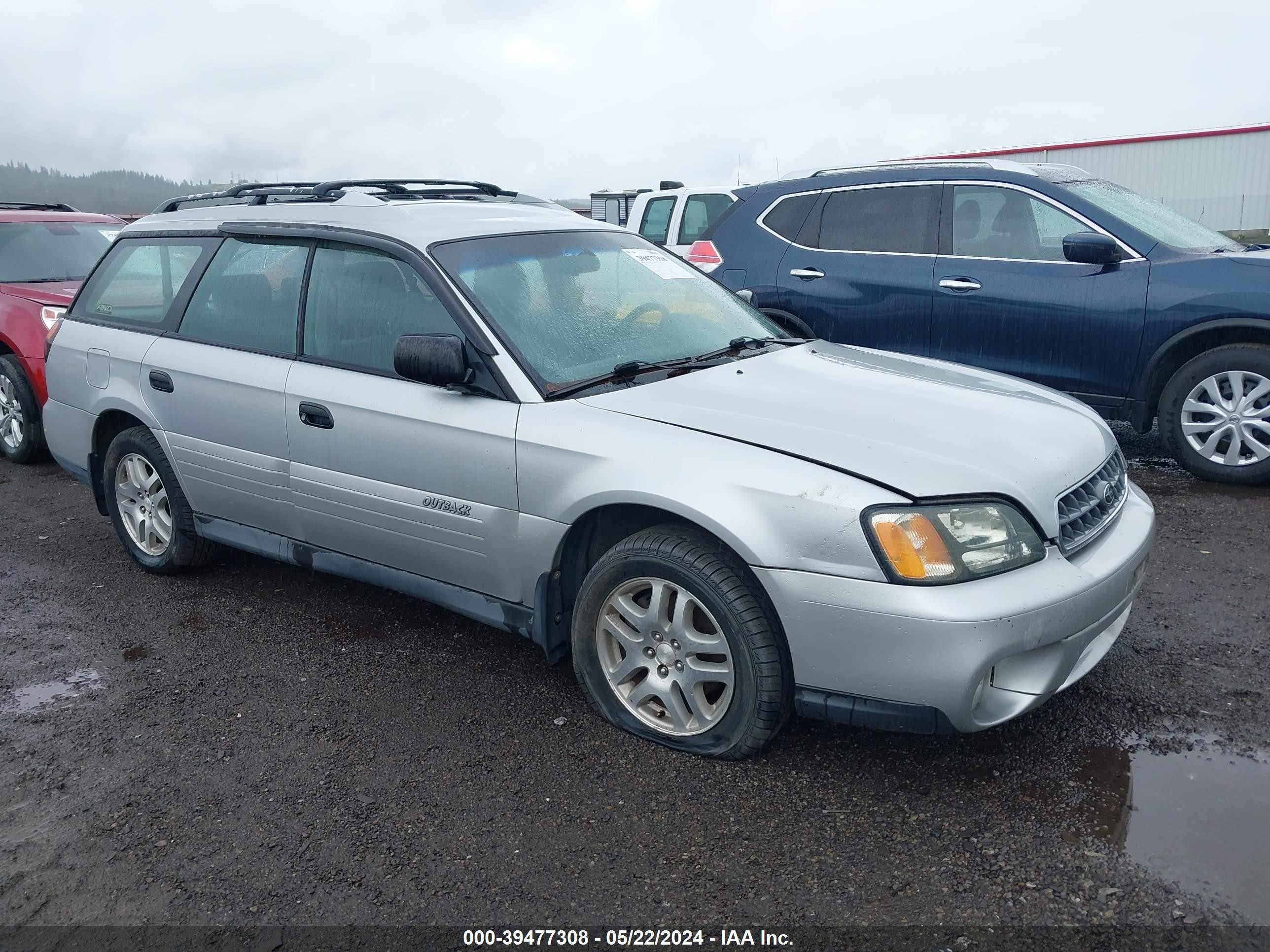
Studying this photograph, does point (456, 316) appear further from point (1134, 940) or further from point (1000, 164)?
point (1000, 164)

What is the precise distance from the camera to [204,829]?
2.89 m

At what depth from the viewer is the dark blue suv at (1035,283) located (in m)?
5.81

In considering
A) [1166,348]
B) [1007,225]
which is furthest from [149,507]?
[1166,348]

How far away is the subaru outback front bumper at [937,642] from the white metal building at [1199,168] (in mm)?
25300

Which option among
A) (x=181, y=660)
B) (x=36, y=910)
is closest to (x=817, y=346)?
(x=181, y=660)

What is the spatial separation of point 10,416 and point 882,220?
20.3 feet

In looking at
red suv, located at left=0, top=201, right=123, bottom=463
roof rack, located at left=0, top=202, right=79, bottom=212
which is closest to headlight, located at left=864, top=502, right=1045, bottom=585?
red suv, located at left=0, top=201, right=123, bottom=463

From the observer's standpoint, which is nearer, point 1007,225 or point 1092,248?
point 1092,248

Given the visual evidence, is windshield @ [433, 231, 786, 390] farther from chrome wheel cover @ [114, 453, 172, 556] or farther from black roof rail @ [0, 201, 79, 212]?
black roof rail @ [0, 201, 79, 212]

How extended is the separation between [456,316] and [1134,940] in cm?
262

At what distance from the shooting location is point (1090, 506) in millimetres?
3143

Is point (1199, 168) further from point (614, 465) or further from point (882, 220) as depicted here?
point (614, 465)

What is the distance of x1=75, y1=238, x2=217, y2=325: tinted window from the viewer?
→ 15.4ft

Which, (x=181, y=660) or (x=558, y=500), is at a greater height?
(x=558, y=500)
